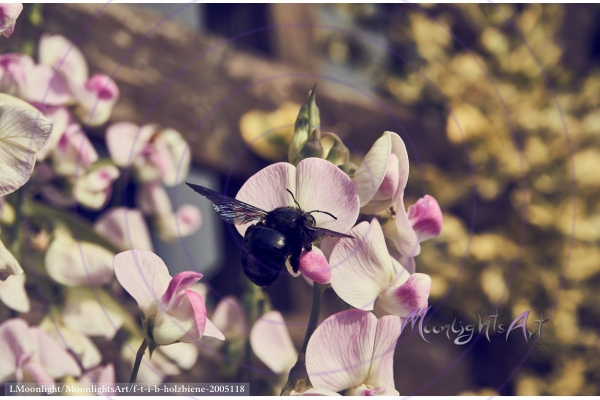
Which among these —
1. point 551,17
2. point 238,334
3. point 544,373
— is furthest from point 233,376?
point 551,17

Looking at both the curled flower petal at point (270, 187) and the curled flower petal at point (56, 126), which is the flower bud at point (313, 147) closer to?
the curled flower petal at point (270, 187)

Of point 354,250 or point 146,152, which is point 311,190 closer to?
point 354,250

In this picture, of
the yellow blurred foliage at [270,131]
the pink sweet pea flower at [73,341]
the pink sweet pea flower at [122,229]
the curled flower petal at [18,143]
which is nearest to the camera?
the curled flower petal at [18,143]

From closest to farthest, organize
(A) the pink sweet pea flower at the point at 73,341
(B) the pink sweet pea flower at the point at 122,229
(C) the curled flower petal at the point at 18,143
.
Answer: (C) the curled flower petal at the point at 18,143 → (A) the pink sweet pea flower at the point at 73,341 → (B) the pink sweet pea flower at the point at 122,229

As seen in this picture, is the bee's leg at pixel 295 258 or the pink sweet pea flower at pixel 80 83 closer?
the bee's leg at pixel 295 258

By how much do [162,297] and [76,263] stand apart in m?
0.15

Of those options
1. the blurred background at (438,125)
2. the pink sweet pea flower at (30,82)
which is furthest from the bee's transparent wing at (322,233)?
the blurred background at (438,125)

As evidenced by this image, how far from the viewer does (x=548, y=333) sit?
1075 mm

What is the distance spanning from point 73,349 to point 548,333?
3.06 ft

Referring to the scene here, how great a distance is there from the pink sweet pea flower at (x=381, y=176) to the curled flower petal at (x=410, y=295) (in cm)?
4

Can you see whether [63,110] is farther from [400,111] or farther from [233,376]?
[400,111]

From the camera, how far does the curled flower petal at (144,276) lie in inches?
11.3

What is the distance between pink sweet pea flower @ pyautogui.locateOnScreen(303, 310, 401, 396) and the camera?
0.95ft

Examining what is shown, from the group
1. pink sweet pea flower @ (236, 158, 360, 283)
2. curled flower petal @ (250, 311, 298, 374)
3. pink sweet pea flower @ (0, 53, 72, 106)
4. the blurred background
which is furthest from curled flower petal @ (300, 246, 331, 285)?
the blurred background
